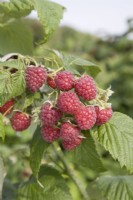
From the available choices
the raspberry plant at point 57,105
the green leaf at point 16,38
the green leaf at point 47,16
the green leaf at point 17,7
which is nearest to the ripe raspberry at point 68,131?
the raspberry plant at point 57,105

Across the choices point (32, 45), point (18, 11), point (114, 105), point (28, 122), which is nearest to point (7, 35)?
point (32, 45)

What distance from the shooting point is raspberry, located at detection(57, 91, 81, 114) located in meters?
1.20

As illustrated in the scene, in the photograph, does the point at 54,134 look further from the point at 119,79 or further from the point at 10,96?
the point at 119,79

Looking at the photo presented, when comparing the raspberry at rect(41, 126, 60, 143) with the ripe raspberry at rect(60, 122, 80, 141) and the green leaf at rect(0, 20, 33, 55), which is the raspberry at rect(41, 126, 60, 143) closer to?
the ripe raspberry at rect(60, 122, 80, 141)

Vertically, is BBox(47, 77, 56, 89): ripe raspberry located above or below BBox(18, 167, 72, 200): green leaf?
above

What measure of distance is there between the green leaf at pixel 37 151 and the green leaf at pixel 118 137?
0.16 m

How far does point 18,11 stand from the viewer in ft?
4.61

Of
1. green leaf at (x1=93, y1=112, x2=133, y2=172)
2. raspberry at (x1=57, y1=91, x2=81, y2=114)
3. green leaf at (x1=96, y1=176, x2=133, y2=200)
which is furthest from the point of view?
green leaf at (x1=96, y1=176, x2=133, y2=200)

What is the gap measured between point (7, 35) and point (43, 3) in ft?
1.43

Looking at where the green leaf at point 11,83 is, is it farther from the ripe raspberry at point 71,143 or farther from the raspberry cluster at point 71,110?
the ripe raspberry at point 71,143

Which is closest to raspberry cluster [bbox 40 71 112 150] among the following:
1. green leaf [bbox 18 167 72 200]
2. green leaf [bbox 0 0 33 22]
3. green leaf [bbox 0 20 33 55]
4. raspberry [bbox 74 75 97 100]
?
raspberry [bbox 74 75 97 100]

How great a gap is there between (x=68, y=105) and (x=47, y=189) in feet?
1.57

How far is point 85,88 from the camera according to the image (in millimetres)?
1209

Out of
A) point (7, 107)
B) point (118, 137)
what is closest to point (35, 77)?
point (7, 107)
